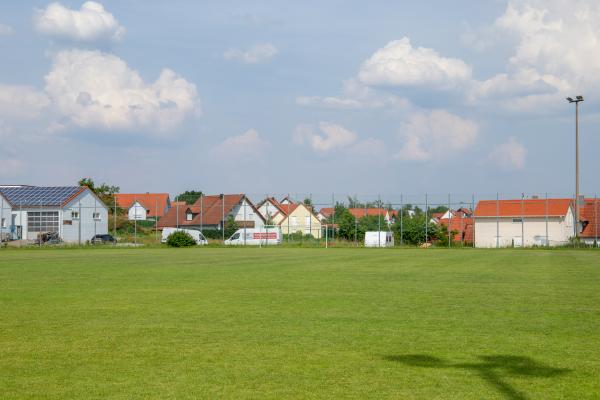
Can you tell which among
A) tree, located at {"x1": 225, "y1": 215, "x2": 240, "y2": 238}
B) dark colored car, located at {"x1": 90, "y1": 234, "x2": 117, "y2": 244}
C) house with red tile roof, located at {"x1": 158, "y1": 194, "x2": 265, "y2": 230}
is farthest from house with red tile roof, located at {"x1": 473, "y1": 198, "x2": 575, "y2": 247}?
dark colored car, located at {"x1": 90, "y1": 234, "x2": 117, "y2": 244}

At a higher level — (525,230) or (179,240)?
(525,230)

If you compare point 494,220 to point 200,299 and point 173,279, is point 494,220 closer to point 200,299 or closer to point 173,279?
point 173,279

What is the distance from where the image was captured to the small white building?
66062mm

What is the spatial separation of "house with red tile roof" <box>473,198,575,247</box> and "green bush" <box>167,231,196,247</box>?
26.3 metres

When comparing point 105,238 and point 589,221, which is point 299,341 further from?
point 589,221

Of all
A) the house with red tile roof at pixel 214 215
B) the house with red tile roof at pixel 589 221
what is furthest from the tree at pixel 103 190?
the house with red tile roof at pixel 589 221

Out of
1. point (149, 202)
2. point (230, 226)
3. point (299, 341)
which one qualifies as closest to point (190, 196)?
point (149, 202)

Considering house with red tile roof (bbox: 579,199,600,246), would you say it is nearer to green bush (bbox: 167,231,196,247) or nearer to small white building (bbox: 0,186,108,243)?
green bush (bbox: 167,231,196,247)

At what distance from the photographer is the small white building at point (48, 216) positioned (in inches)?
2601

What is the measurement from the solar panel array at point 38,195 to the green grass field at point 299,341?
50983mm

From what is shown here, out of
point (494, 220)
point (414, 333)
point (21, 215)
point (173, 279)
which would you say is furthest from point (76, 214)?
point (414, 333)

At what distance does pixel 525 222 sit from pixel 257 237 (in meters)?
24.9

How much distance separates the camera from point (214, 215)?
76.0 metres

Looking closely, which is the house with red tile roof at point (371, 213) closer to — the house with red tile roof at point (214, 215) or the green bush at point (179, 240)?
the house with red tile roof at point (214, 215)
